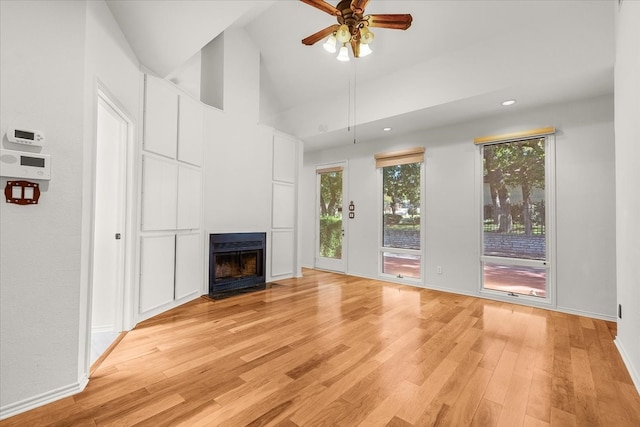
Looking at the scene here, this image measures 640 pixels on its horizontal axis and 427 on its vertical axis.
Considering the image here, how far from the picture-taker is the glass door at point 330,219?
615 cm

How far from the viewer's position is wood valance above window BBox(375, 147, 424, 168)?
498 centimetres

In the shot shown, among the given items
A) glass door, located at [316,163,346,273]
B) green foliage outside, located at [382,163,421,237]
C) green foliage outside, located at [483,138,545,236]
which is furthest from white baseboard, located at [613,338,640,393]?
glass door, located at [316,163,346,273]

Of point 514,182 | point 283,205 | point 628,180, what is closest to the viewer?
point 628,180

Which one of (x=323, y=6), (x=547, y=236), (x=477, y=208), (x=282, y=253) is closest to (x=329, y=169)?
(x=282, y=253)

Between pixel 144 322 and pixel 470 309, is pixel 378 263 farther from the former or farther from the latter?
pixel 144 322

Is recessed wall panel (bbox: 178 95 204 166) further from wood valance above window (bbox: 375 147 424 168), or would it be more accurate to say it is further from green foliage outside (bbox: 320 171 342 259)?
wood valance above window (bbox: 375 147 424 168)

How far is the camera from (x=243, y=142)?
466 centimetres

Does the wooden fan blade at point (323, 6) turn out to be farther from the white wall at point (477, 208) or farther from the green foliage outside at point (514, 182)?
the green foliage outside at point (514, 182)

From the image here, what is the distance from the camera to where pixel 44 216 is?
179 cm

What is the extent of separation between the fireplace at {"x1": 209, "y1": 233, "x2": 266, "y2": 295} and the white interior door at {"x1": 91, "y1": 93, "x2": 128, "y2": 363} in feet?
4.55

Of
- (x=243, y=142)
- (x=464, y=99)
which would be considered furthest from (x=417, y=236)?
(x=243, y=142)

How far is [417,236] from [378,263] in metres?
0.89

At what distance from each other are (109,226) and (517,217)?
4.99m

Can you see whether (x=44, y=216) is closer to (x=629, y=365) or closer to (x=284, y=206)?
(x=284, y=206)
